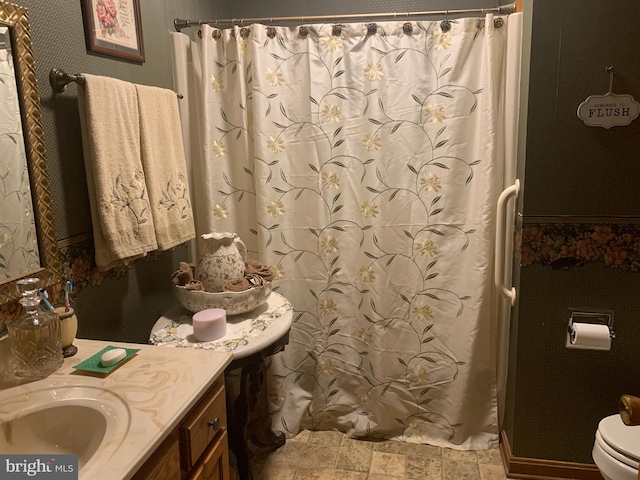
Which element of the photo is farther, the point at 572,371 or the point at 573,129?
the point at 572,371

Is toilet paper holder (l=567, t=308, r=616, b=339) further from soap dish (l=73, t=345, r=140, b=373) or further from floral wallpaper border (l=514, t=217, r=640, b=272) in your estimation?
soap dish (l=73, t=345, r=140, b=373)

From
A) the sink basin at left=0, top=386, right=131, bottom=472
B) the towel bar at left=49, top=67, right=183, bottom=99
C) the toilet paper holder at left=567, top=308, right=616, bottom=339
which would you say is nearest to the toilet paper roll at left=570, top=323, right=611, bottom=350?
the toilet paper holder at left=567, top=308, right=616, bottom=339

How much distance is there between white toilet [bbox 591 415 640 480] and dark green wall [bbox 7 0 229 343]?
5.25ft

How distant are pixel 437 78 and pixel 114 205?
1.31m

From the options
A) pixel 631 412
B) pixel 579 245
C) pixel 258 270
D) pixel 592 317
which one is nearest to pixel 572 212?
pixel 579 245

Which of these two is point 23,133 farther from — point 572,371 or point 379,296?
point 572,371

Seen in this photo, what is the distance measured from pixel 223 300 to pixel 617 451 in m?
1.31

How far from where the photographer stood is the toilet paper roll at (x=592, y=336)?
5.77 feet

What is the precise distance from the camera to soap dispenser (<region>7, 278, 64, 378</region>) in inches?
46.9

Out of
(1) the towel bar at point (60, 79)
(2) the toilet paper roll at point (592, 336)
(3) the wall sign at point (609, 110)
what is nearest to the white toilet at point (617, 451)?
(2) the toilet paper roll at point (592, 336)

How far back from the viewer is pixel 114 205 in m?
1.52

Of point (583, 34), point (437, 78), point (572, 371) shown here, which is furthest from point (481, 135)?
point (572, 371)

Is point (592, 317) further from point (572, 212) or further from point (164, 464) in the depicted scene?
point (164, 464)

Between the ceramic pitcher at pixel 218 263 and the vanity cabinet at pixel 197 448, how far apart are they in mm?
480
